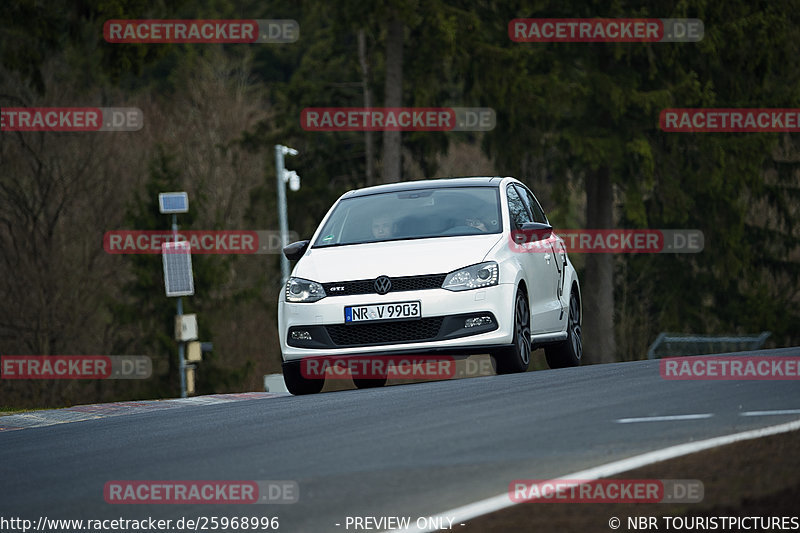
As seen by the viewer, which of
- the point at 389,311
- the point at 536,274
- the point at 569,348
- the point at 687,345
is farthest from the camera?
the point at 687,345

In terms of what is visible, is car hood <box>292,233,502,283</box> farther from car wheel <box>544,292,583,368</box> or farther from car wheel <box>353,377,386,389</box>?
car wheel <box>544,292,583,368</box>

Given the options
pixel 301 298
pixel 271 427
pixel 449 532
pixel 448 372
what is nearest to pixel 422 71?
pixel 448 372

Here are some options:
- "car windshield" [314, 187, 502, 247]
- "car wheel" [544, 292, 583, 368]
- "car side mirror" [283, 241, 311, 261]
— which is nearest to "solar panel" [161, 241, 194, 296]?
"car wheel" [544, 292, 583, 368]

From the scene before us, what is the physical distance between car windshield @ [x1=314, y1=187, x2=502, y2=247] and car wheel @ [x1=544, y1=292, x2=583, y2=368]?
1.77 m

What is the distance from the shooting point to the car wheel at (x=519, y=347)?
12.7m

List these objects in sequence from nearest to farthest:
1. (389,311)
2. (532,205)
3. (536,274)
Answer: (389,311) < (536,274) < (532,205)

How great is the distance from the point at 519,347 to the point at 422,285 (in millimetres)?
1111

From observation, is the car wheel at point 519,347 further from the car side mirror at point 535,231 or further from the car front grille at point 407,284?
the car front grille at point 407,284

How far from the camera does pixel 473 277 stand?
12.4 m

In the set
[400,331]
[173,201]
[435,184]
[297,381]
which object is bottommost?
[297,381]

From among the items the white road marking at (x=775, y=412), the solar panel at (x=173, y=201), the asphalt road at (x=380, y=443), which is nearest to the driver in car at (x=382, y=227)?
the asphalt road at (x=380, y=443)

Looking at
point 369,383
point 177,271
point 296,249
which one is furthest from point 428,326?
point 177,271

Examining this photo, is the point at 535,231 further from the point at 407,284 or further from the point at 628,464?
the point at 628,464

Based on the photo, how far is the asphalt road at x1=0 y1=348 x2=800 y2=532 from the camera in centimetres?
686
